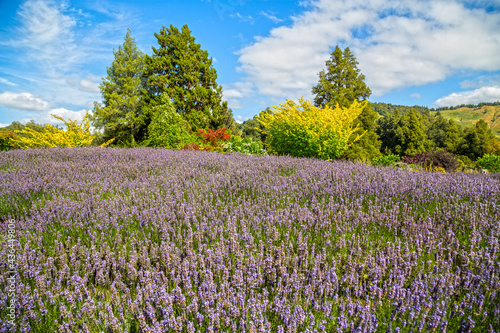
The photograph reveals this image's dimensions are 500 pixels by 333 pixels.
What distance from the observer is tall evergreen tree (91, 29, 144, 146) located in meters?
26.5

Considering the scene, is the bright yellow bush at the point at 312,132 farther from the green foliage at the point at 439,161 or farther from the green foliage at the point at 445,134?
→ the green foliage at the point at 445,134

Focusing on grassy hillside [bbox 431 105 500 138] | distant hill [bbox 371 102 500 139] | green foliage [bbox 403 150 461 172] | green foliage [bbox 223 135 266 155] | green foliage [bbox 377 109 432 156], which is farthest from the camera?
grassy hillside [bbox 431 105 500 138]

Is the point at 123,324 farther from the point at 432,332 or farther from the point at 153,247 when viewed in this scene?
the point at 432,332

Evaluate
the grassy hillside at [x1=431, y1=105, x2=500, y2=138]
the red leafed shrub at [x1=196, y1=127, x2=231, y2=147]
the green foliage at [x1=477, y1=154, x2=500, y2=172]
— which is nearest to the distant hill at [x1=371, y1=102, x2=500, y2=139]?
the grassy hillside at [x1=431, y1=105, x2=500, y2=138]

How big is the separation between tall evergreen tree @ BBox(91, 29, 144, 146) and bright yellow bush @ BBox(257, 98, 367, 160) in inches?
717

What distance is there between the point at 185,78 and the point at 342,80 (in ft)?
52.9

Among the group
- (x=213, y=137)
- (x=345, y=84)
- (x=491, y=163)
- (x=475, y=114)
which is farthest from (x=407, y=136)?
(x=475, y=114)

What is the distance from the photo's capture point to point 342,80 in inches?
1104

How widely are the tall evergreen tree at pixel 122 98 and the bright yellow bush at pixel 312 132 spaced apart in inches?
717

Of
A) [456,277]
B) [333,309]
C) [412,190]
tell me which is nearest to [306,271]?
[333,309]

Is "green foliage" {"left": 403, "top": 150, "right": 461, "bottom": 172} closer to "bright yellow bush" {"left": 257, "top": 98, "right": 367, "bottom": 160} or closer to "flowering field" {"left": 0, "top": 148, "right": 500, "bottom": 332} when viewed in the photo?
"bright yellow bush" {"left": 257, "top": 98, "right": 367, "bottom": 160}

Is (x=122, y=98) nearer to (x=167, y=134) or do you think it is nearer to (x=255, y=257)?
(x=167, y=134)

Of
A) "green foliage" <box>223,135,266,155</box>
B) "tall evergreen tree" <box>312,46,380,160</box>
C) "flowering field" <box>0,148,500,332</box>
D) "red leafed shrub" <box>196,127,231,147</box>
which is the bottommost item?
"flowering field" <box>0,148,500,332</box>

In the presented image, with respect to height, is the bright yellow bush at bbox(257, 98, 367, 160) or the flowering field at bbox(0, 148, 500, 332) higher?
the bright yellow bush at bbox(257, 98, 367, 160)
